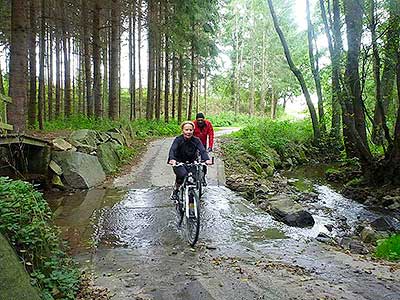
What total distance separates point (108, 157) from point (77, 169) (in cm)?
231

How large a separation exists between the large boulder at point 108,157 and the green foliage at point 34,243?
759cm

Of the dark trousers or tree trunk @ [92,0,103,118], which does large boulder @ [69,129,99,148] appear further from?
the dark trousers

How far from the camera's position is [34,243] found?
4.23 metres

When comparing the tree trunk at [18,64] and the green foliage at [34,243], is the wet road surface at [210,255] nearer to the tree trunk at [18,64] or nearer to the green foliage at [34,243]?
the green foliage at [34,243]

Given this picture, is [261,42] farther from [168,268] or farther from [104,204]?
[168,268]

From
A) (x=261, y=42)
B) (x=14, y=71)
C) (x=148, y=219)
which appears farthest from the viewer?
(x=261, y=42)

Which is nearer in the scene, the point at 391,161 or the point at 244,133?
the point at 391,161

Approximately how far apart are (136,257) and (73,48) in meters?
26.1

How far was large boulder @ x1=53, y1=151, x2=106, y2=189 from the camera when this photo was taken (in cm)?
1057

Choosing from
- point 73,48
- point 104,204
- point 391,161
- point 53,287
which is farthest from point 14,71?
point 73,48

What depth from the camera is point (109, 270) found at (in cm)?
538

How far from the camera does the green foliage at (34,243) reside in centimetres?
409

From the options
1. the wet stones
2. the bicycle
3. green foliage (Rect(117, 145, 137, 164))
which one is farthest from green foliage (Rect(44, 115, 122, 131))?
the bicycle

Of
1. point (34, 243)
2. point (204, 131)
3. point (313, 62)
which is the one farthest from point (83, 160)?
point (313, 62)
